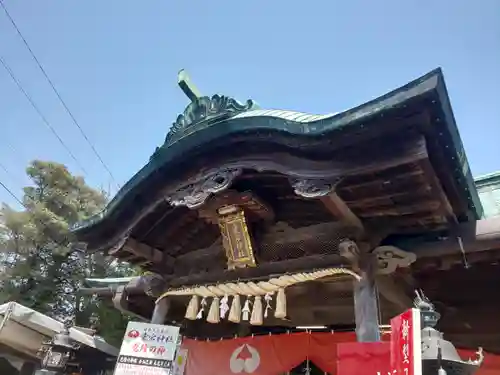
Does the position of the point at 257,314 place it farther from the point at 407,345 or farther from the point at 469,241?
the point at 469,241

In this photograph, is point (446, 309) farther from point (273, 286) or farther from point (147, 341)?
point (147, 341)

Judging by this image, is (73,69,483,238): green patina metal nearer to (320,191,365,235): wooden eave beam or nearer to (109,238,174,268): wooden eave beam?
(109,238,174,268): wooden eave beam

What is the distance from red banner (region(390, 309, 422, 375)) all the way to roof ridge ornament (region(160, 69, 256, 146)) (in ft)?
10.6

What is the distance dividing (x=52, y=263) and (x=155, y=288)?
12.7 metres

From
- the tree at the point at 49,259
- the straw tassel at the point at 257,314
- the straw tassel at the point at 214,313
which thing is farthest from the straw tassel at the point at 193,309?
the tree at the point at 49,259

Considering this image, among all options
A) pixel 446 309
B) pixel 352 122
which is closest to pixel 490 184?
pixel 446 309

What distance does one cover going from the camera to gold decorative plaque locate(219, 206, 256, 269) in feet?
18.8

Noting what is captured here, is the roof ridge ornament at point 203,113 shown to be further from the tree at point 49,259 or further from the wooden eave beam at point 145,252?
the tree at point 49,259

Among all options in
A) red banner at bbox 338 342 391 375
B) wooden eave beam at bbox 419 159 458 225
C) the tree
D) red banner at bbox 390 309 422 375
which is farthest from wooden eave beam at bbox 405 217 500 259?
the tree

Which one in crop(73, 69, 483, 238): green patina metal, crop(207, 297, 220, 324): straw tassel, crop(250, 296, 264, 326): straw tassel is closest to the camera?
crop(73, 69, 483, 238): green patina metal

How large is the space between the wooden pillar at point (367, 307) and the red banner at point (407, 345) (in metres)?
0.72

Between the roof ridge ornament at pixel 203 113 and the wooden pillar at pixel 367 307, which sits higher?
the roof ridge ornament at pixel 203 113

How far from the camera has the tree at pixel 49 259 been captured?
16688 mm

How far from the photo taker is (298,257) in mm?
5781
